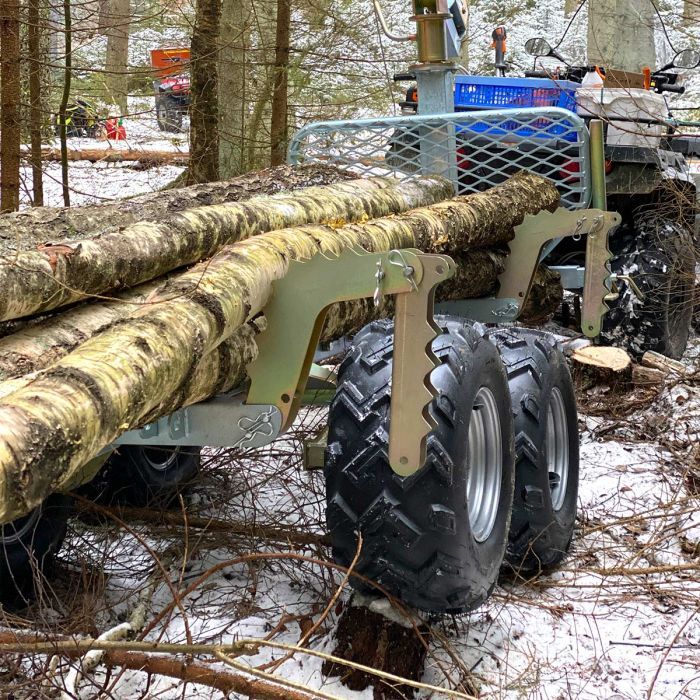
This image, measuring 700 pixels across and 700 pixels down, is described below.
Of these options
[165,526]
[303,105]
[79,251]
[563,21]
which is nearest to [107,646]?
[79,251]

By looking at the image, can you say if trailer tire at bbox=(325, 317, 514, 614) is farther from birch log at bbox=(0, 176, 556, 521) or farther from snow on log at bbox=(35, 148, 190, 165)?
snow on log at bbox=(35, 148, 190, 165)

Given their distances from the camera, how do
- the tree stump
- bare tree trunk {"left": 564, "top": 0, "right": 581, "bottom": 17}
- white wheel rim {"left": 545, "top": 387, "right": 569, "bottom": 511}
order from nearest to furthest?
1. the tree stump
2. white wheel rim {"left": 545, "top": 387, "right": 569, "bottom": 511}
3. bare tree trunk {"left": 564, "top": 0, "right": 581, "bottom": 17}

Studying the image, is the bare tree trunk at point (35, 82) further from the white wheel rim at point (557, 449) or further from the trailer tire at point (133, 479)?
the white wheel rim at point (557, 449)

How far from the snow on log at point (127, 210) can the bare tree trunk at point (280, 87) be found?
4.63m

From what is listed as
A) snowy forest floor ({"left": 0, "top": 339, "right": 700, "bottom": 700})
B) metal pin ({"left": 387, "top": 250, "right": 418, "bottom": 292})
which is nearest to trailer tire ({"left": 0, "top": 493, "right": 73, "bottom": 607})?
snowy forest floor ({"left": 0, "top": 339, "right": 700, "bottom": 700})

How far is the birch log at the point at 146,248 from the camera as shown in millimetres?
2809

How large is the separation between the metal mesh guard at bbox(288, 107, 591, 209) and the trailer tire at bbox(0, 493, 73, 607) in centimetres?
285

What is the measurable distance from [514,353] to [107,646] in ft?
7.41

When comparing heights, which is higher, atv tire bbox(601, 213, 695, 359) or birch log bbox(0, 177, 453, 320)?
birch log bbox(0, 177, 453, 320)

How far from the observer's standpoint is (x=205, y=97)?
891 centimetres

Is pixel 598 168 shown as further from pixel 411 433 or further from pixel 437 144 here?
pixel 411 433

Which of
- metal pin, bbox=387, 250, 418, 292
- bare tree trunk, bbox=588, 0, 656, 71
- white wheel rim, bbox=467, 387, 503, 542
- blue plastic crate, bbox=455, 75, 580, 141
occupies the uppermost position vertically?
bare tree trunk, bbox=588, 0, 656, 71

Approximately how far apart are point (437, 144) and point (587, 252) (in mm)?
1253

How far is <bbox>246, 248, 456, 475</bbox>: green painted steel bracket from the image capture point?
268cm
